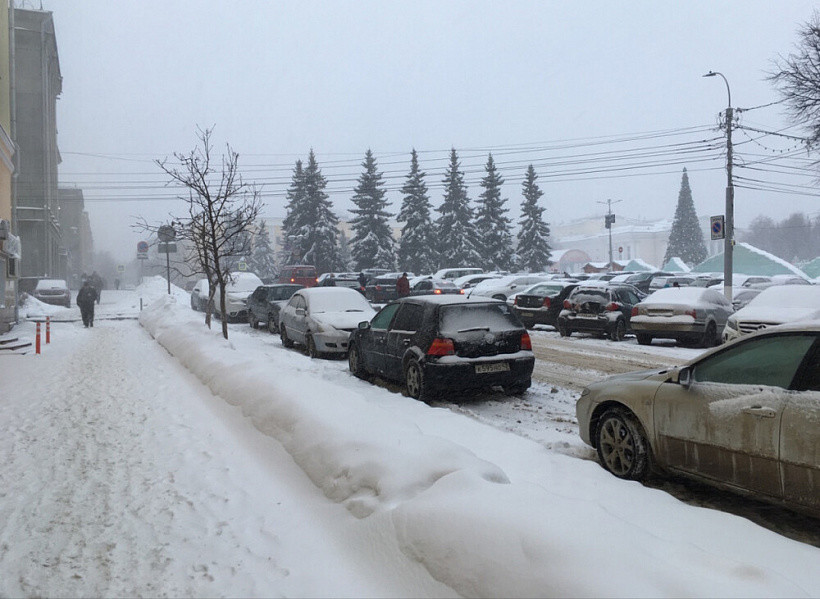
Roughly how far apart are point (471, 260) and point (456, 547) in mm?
51321

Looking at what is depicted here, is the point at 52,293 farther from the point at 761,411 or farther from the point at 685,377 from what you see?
the point at 761,411

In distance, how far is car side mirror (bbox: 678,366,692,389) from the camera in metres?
4.75

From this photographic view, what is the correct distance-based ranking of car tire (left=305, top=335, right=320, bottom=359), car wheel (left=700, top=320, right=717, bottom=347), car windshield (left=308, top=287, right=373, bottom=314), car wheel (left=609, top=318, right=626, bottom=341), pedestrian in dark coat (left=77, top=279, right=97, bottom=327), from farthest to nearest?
1. pedestrian in dark coat (left=77, top=279, right=97, bottom=327)
2. car wheel (left=609, top=318, right=626, bottom=341)
3. car wheel (left=700, top=320, right=717, bottom=347)
4. car windshield (left=308, top=287, right=373, bottom=314)
5. car tire (left=305, top=335, right=320, bottom=359)

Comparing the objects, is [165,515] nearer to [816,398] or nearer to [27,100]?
[816,398]

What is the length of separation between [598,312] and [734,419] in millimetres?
11978

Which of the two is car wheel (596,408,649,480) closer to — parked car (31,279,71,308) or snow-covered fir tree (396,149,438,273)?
parked car (31,279,71,308)

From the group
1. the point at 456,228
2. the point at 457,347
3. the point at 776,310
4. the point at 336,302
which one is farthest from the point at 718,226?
the point at 456,228

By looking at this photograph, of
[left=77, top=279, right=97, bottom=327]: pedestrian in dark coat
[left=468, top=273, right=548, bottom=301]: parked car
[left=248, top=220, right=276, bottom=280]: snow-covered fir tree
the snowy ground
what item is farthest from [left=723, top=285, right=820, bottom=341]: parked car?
[left=248, top=220, right=276, bottom=280]: snow-covered fir tree

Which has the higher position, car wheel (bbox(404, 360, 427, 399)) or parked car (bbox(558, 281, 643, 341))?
parked car (bbox(558, 281, 643, 341))

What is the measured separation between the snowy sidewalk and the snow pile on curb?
0.21 metres

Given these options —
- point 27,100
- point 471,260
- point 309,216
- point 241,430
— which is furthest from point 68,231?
point 241,430

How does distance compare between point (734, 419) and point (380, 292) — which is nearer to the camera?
point (734, 419)

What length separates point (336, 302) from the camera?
13953 millimetres

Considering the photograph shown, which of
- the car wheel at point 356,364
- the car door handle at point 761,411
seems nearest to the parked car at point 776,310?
the car wheel at point 356,364
